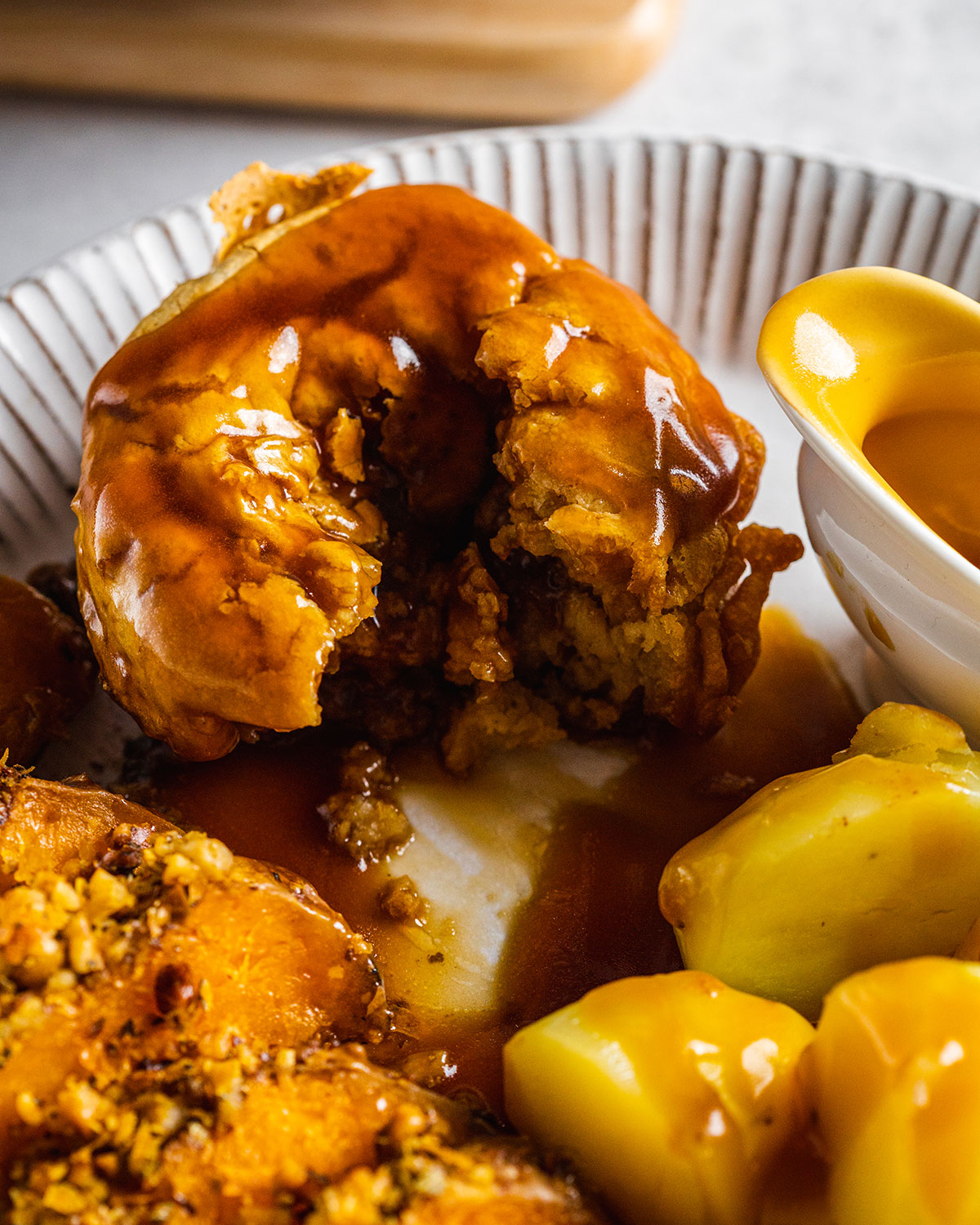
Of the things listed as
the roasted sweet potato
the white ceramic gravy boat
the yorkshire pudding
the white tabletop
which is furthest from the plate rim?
the roasted sweet potato

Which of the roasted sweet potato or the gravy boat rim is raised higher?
the gravy boat rim

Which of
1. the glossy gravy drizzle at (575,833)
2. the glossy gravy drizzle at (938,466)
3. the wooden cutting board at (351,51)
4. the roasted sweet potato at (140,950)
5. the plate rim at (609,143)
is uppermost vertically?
the wooden cutting board at (351,51)

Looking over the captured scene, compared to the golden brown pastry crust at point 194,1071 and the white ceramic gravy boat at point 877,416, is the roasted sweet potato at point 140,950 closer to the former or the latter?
the golden brown pastry crust at point 194,1071

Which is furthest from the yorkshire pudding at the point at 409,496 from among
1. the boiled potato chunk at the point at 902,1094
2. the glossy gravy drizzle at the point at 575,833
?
the boiled potato chunk at the point at 902,1094

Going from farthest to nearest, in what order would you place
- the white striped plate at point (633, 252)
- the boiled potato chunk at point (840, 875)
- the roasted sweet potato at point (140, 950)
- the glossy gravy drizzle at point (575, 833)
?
the white striped plate at point (633, 252), the glossy gravy drizzle at point (575, 833), the boiled potato chunk at point (840, 875), the roasted sweet potato at point (140, 950)

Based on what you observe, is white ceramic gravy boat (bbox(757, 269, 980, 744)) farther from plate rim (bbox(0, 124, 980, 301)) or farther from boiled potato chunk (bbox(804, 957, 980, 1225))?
plate rim (bbox(0, 124, 980, 301))

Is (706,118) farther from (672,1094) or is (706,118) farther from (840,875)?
(672,1094)
